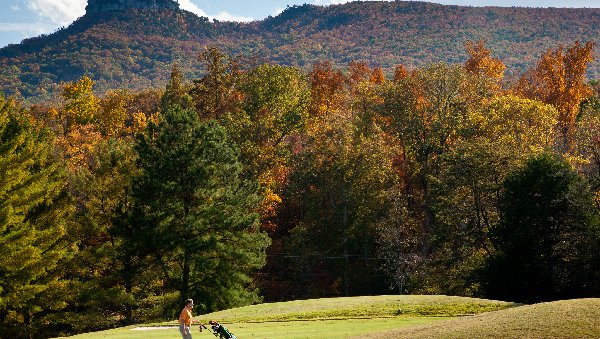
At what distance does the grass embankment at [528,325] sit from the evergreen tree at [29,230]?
25004 millimetres

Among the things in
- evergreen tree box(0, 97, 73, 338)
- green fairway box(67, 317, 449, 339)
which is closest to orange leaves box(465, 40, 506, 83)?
evergreen tree box(0, 97, 73, 338)

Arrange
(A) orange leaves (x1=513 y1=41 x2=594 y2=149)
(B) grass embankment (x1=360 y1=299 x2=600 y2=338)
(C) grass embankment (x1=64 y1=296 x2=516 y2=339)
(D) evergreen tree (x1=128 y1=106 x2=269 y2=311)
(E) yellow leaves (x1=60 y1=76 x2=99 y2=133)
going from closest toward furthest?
(B) grass embankment (x1=360 y1=299 x2=600 y2=338), (C) grass embankment (x1=64 y1=296 x2=516 y2=339), (D) evergreen tree (x1=128 y1=106 x2=269 y2=311), (A) orange leaves (x1=513 y1=41 x2=594 y2=149), (E) yellow leaves (x1=60 y1=76 x2=99 y2=133)

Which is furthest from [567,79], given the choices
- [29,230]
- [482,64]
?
[29,230]

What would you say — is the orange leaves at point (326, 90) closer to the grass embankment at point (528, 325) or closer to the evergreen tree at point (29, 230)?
the evergreen tree at point (29, 230)

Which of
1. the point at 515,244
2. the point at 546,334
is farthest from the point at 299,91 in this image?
the point at 546,334

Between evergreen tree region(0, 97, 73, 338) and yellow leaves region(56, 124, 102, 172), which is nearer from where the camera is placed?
evergreen tree region(0, 97, 73, 338)

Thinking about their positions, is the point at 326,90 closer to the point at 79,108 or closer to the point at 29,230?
the point at 79,108

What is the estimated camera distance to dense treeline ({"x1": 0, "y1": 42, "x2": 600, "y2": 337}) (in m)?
44.2

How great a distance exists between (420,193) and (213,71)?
2432cm

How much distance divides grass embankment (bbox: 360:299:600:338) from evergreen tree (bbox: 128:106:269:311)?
3007 centimetres

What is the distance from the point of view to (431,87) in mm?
60906

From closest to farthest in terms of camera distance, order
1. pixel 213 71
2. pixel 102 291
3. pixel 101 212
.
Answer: pixel 102 291 < pixel 101 212 < pixel 213 71

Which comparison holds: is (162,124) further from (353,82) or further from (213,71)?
(353,82)

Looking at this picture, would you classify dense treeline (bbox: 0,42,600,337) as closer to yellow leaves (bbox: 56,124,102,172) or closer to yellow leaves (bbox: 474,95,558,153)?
yellow leaves (bbox: 474,95,558,153)
